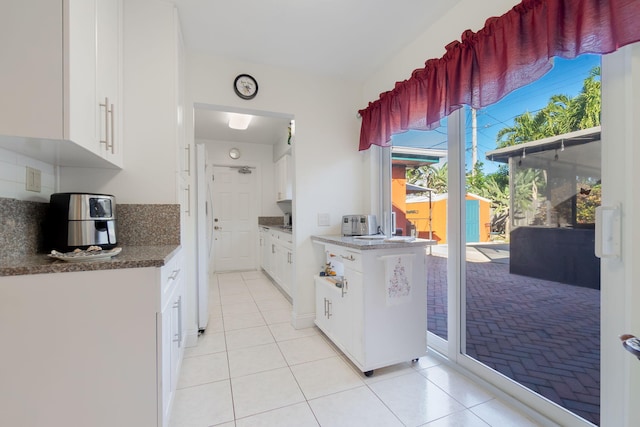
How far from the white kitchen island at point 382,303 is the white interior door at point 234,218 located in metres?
3.47

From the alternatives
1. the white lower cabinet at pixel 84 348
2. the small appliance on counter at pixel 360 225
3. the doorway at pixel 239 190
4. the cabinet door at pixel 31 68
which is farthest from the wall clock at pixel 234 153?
the white lower cabinet at pixel 84 348

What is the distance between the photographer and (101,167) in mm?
1721

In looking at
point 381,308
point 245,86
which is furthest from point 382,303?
point 245,86

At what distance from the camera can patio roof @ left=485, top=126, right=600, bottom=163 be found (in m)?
1.32

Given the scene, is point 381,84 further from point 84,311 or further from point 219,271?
point 219,271

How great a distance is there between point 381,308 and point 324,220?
114 cm

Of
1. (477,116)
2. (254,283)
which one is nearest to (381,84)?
(477,116)

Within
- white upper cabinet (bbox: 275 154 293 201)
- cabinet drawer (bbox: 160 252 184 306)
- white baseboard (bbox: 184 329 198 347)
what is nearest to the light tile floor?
white baseboard (bbox: 184 329 198 347)

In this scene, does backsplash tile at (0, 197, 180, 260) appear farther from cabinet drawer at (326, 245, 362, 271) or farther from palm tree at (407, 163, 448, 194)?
palm tree at (407, 163, 448, 194)

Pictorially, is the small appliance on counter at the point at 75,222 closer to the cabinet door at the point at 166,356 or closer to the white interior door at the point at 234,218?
the cabinet door at the point at 166,356

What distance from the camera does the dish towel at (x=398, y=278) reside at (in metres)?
1.90

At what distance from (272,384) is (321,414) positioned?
0.42m

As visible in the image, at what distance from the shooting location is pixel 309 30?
2143 millimetres

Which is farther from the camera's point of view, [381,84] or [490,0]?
[381,84]
